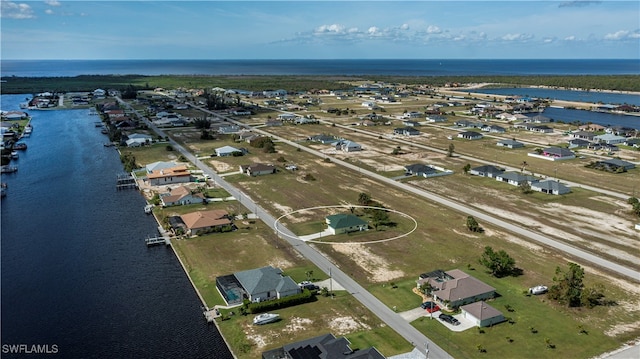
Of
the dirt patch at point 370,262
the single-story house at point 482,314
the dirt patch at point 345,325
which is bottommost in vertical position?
the dirt patch at point 345,325

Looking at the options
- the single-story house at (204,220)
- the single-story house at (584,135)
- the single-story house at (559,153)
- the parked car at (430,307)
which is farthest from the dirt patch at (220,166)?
the single-story house at (584,135)

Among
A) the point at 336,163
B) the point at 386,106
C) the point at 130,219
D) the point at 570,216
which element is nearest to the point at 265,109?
the point at 386,106

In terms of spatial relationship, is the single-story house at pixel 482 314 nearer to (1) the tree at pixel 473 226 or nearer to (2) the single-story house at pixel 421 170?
(1) the tree at pixel 473 226

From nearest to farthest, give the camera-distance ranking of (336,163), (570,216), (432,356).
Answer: (432,356) < (570,216) < (336,163)

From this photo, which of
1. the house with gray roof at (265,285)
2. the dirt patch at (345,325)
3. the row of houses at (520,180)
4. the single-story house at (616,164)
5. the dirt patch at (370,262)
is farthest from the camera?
the single-story house at (616,164)

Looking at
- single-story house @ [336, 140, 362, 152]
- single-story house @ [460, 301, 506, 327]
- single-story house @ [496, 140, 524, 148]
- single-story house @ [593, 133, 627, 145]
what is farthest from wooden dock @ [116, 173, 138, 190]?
single-story house @ [593, 133, 627, 145]

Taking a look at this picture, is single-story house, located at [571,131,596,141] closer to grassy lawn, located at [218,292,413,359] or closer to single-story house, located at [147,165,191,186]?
single-story house, located at [147,165,191,186]

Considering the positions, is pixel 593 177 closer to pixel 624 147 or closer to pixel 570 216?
pixel 570 216
